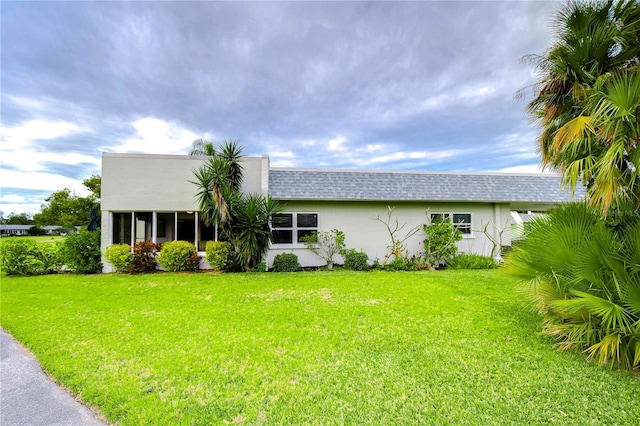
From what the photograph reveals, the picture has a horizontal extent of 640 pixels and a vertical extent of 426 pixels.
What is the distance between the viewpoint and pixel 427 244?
13.2m

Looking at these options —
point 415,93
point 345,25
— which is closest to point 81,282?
point 345,25

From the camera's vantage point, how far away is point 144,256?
11562 millimetres

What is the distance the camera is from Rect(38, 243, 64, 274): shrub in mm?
11867

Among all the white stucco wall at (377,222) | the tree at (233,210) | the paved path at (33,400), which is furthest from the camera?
the white stucco wall at (377,222)

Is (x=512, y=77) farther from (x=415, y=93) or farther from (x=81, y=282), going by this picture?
(x=81, y=282)

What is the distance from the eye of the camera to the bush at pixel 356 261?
12.5 metres

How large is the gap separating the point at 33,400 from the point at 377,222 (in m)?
12.1

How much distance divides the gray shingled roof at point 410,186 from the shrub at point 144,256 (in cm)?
547

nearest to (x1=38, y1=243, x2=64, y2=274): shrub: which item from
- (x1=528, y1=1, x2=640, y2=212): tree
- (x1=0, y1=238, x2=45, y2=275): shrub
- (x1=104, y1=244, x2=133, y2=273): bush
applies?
(x1=0, y1=238, x2=45, y2=275): shrub

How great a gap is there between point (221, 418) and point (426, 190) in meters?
12.7

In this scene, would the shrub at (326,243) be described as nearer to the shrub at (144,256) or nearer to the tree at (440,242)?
the tree at (440,242)

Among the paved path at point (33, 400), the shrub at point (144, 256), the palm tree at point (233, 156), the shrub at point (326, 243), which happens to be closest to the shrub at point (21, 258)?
the shrub at point (144, 256)

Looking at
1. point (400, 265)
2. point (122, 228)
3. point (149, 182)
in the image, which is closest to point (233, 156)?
point (149, 182)

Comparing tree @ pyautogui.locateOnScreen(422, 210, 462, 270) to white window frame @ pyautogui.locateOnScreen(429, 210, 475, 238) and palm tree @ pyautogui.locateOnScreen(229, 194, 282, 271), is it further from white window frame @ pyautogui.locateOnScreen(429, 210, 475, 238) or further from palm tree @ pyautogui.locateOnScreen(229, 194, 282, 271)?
palm tree @ pyautogui.locateOnScreen(229, 194, 282, 271)
